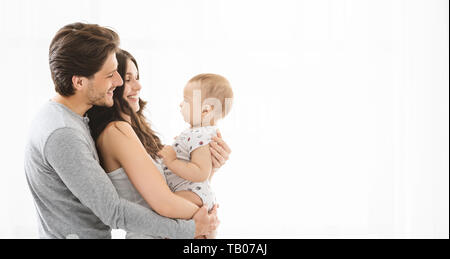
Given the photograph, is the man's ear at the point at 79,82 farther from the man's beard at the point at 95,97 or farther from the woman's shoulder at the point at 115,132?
the woman's shoulder at the point at 115,132

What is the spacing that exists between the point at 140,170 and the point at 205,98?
469 mm

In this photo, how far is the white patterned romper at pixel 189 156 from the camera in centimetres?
163

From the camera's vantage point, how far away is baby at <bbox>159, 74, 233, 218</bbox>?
Answer: 1.61 metres

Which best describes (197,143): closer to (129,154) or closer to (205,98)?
(205,98)

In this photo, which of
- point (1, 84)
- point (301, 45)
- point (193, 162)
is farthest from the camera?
point (301, 45)

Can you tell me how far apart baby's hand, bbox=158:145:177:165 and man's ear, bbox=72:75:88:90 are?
0.39 meters

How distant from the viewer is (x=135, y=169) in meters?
1.41

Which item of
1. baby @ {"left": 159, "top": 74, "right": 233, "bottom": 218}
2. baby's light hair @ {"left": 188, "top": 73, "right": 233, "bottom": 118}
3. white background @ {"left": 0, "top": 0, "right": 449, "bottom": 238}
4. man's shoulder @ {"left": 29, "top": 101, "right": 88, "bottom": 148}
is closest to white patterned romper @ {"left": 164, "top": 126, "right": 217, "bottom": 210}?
baby @ {"left": 159, "top": 74, "right": 233, "bottom": 218}

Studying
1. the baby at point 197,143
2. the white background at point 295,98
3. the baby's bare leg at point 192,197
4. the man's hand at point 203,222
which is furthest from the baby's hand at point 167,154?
the white background at point 295,98

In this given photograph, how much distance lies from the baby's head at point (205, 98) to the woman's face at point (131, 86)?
21 cm

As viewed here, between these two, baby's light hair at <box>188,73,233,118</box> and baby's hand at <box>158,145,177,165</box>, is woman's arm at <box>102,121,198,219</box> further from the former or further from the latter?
baby's light hair at <box>188,73,233,118</box>

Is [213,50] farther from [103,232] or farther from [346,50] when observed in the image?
[103,232]

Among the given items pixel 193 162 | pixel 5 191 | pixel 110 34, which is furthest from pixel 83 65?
pixel 5 191
